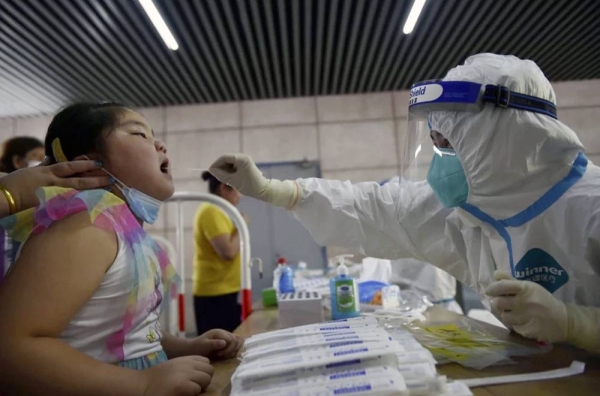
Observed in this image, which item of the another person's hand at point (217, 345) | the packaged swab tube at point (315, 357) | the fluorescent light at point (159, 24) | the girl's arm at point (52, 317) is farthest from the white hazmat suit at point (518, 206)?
the fluorescent light at point (159, 24)

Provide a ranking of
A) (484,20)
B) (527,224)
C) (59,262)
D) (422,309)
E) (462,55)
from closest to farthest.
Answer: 1. (59,262)
2. (527,224)
3. (422,309)
4. (484,20)
5. (462,55)

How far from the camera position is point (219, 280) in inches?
91.9

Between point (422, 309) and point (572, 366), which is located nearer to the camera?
point (572, 366)

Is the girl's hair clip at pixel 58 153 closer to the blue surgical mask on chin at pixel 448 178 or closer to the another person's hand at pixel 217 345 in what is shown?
the another person's hand at pixel 217 345

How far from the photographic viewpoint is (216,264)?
2.32m

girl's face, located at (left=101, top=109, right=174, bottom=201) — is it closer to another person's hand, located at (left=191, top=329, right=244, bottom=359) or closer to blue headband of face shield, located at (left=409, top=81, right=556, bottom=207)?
another person's hand, located at (left=191, top=329, right=244, bottom=359)

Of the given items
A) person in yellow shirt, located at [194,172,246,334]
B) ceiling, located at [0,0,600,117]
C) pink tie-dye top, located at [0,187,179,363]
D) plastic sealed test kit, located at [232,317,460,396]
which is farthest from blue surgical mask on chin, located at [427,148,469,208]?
ceiling, located at [0,0,600,117]

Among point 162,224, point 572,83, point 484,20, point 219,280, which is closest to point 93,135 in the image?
point 219,280

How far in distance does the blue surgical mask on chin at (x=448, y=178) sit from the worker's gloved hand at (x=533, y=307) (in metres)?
0.35

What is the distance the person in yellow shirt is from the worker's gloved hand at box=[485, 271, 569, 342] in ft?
5.65

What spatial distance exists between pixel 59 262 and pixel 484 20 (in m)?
3.02

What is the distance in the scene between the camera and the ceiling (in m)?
2.49

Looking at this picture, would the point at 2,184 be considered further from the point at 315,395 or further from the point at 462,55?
the point at 462,55

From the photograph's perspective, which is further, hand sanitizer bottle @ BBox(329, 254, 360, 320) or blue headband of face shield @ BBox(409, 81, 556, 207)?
hand sanitizer bottle @ BBox(329, 254, 360, 320)
